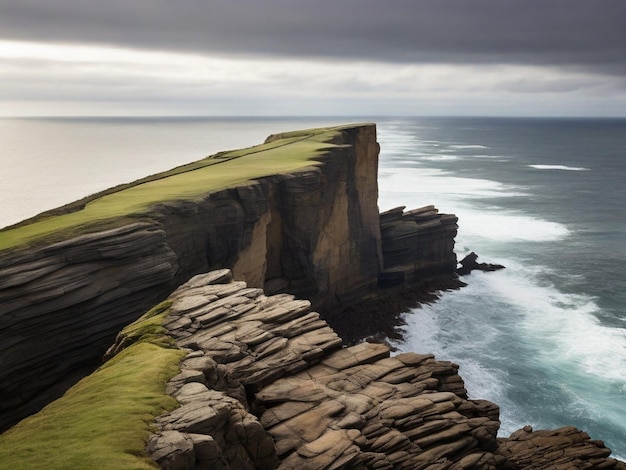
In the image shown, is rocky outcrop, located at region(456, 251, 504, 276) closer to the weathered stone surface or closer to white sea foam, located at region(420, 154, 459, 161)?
the weathered stone surface

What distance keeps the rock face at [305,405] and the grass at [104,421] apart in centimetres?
49

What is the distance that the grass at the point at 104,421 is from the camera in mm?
14284

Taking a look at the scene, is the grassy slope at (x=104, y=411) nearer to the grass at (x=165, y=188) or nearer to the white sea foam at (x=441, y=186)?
the grass at (x=165, y=188)

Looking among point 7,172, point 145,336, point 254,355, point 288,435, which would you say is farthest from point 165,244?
point 7,172

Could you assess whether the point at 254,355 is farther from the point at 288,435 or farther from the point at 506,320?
the point at 506,320

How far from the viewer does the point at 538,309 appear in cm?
5034

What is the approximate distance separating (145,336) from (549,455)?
55.8 feet

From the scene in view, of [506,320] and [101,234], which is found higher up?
[101,234]

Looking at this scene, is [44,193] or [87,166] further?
[87,166]

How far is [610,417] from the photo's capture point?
34125 millimetres

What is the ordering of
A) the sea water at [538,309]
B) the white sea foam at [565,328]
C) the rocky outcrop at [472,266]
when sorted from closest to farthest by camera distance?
1. the sea water at [538,309]
2. the white sea foam at [565,328]
3. the rocky outcrop at [472,266]

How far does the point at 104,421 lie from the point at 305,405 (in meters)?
6.38

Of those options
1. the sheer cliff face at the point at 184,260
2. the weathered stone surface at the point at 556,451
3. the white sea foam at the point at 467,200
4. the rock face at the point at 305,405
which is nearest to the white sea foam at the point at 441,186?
the white sea foam at the point at 467,200

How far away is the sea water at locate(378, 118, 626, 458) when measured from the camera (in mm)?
36219
